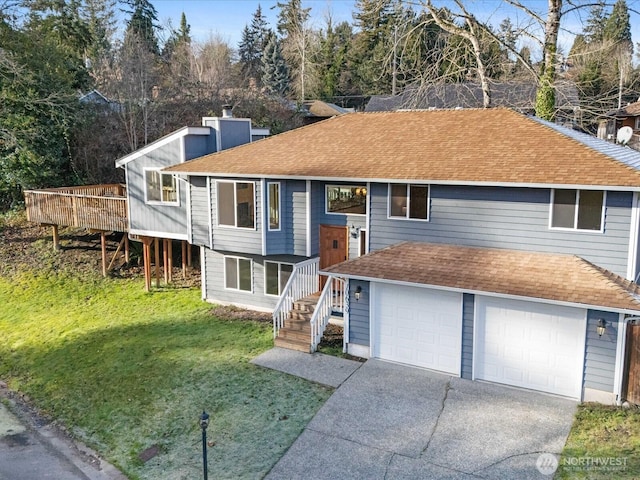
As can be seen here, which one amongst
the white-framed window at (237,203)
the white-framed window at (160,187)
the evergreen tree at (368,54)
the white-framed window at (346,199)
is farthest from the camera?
the evergreen tree at (368,54)

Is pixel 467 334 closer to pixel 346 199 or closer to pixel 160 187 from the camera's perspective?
pixel 346 199

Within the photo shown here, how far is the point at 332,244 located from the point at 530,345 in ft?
20.6

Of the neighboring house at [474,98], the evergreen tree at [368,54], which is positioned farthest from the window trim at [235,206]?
the evergreen tree at [368,54]

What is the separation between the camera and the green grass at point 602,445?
7645mm

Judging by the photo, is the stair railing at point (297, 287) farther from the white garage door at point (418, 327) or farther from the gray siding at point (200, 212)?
the gray siding at point (200, 212)

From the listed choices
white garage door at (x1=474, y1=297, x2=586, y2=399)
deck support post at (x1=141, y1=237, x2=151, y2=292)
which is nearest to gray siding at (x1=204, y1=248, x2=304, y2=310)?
deck support post at (x1=141, y1=237, x2=151, y2=292)

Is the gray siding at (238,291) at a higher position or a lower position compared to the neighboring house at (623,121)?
lower

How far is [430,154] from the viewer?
13109 millimetres

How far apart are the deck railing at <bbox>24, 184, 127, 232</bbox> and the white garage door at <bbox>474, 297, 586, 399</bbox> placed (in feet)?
43.4

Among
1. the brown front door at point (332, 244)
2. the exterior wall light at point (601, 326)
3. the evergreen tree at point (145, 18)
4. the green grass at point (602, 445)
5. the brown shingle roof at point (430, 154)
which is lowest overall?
the green grass at point (602, 445)

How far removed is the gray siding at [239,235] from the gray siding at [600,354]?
8.65m

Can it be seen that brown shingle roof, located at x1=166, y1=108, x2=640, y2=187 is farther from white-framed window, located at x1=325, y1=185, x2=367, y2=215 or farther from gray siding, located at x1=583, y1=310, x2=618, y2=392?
gray siding, located at x1=583, y1=310, x2=618, y2=392

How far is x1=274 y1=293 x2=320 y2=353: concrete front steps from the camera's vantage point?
41.3ft

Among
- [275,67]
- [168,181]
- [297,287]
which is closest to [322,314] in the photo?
[297,287]
